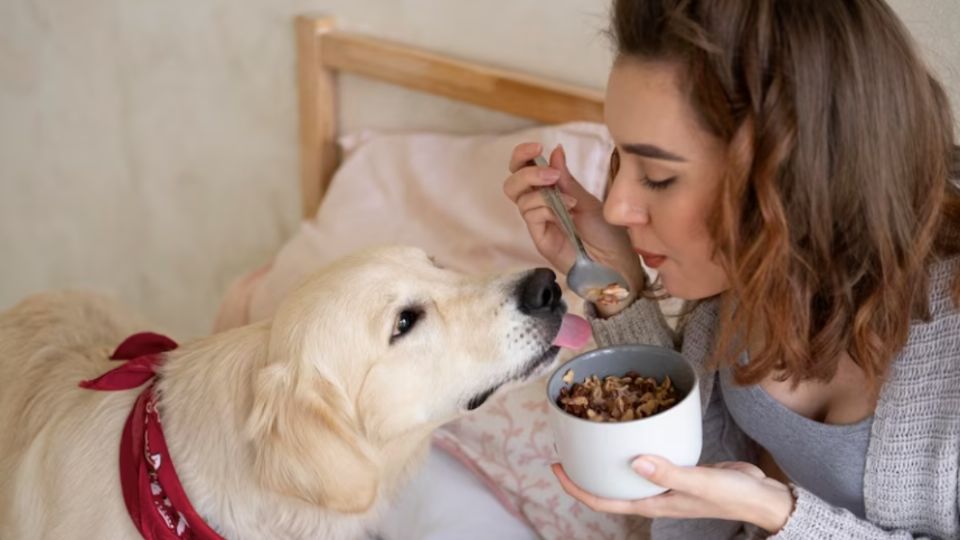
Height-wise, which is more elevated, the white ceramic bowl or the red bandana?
the white ceramic bowl

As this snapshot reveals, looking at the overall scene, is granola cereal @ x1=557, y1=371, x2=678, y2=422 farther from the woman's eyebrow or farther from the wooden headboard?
the wooden headboard

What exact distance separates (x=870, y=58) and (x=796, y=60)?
0.09 meters

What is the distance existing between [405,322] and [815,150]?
557mm

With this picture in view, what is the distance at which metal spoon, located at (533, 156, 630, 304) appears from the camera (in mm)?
1389

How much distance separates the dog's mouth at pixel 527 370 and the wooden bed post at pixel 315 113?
3.87 ft

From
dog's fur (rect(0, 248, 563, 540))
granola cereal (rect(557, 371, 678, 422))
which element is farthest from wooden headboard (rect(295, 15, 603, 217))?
granola cereal (rect(557, 371, 678, 422))

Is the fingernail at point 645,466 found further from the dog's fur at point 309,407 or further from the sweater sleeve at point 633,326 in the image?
the sweater sleeve at point 633,326

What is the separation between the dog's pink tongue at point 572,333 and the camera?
1.32 meters

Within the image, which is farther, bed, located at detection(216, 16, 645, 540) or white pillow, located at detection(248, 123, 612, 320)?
white pillow, located at detection(248, 123, 612, 320)

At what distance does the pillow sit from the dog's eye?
11.3 inches

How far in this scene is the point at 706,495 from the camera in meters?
1.06

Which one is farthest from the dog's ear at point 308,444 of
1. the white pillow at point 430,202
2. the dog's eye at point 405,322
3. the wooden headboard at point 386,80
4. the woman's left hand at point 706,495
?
the wooden headboard at point 386,80

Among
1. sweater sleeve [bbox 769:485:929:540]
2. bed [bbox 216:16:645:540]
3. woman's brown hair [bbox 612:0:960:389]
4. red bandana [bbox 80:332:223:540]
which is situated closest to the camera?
woman's brown hair [bbox 612:0:960:389]

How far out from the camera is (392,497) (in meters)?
1.46
